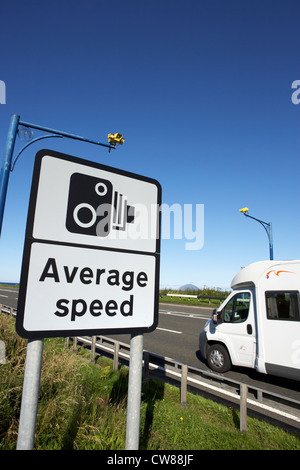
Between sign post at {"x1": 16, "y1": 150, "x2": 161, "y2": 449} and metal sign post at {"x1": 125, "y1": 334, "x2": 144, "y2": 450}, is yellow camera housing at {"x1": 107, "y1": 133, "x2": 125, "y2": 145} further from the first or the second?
metal sign post at {"x1": 125, "y1": 334, "x2": 144, "y2": 450}

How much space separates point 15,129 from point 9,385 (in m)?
6.20

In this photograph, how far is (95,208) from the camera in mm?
1672

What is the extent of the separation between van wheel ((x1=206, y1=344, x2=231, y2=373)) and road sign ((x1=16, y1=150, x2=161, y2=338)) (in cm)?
632

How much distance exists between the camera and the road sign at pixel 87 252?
140cm

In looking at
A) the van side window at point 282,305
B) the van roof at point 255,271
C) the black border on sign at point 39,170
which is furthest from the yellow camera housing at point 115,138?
the black border on sign at point 39,170

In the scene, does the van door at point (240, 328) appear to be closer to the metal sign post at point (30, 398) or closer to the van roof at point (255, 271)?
the van roof at point (255, 271)

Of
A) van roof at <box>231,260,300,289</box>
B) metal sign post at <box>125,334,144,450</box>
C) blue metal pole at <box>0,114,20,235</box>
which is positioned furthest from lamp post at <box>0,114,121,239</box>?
metal sign post at <box>125,334,144,450</box>

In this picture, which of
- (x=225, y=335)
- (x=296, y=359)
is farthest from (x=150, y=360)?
(x=296, y=359)

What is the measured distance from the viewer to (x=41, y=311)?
1380mm

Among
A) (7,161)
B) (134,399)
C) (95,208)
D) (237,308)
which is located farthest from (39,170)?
(237,308)

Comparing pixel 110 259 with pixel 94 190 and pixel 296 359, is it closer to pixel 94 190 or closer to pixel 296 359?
pixel 94 190

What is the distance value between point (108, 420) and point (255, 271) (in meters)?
4.98

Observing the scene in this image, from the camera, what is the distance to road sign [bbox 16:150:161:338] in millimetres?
1396

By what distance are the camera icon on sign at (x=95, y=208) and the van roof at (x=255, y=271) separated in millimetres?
5775
